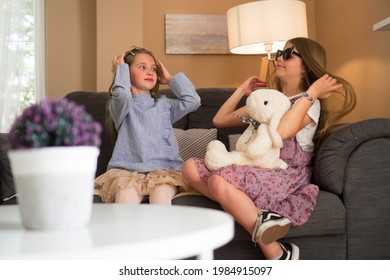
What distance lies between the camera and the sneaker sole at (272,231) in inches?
43.0

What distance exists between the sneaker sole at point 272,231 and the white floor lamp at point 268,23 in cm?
119

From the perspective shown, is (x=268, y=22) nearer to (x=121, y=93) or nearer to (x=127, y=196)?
(x=121, y=93)

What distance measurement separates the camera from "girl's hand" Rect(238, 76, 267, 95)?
154 cm

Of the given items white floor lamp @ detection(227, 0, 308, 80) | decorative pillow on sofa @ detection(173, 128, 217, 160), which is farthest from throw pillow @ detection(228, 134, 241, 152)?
white floor lamp @ detection(227, 0, 308, 80)

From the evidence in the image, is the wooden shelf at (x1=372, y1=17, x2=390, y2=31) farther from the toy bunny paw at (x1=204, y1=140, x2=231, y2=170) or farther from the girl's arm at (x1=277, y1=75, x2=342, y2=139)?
the toy bunny paw at (x1=204, y1=140, x2=231, y2=170)

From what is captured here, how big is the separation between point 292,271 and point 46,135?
0.50 metres

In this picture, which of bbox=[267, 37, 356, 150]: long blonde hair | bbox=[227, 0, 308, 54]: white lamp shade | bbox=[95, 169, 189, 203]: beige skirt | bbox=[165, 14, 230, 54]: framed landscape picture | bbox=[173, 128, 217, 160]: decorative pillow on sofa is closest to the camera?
bbox=[95, 169, 189, 203]: beige skirt

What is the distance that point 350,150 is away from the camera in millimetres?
1297

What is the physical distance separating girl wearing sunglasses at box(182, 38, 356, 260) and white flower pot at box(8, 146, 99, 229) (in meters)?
0.66

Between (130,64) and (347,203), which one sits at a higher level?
(130,64)

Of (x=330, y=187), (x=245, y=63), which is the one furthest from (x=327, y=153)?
(x=245, y=63)

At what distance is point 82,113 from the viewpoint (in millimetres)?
490

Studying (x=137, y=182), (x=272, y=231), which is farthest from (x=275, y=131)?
(x=137, y=182)

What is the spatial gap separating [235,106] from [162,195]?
1.41 ft
